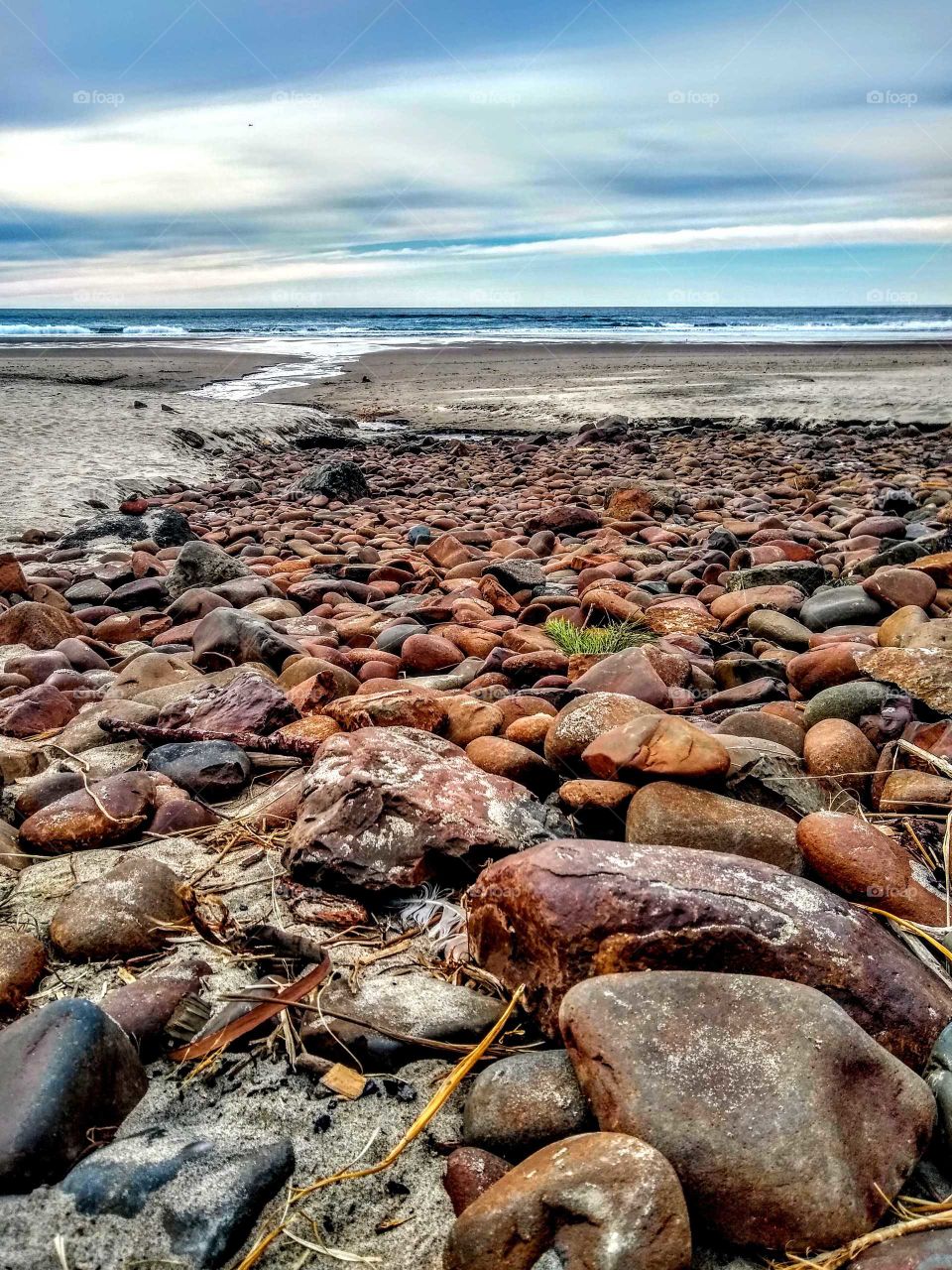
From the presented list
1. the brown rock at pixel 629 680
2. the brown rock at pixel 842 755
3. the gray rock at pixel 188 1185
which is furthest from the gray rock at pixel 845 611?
the gray rock at pixel 188 1185

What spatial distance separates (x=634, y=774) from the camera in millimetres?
2123

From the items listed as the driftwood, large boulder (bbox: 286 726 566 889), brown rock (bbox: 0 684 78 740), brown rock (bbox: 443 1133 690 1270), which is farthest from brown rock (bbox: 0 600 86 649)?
brown rock (bbox: 443 1133 690 1270)

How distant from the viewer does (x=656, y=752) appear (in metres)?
2.10

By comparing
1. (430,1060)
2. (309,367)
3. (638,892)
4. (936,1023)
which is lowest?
(430,1060)

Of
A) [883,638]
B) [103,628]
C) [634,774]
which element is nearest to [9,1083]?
[634,774]

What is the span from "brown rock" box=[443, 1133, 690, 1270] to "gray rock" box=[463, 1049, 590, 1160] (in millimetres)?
147

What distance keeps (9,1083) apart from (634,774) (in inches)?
53.2

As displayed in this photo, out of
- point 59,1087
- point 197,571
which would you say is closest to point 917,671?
point 59,1087

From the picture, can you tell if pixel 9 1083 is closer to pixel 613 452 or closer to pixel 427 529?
pixel 427 529

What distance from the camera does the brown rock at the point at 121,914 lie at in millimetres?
1828

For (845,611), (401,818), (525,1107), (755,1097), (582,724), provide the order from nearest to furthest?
(755,1097) < (525,1107) < (401,818) < (582,724) < (845,611)

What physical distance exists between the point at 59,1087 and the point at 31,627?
10.5ft

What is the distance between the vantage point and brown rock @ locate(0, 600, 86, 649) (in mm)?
4102

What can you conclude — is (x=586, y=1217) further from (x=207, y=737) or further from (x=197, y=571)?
(x=197, y=571)
